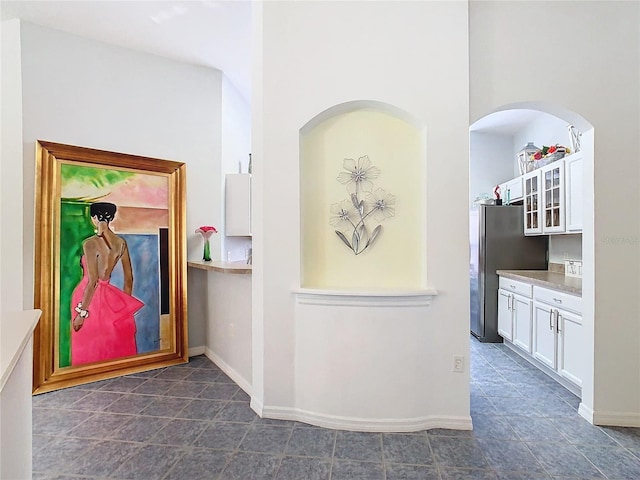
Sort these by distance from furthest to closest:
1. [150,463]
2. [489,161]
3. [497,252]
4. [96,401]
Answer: [489,161], [497,252], [96,401], [150,463]

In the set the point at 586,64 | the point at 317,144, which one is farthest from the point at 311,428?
the point at 586,64

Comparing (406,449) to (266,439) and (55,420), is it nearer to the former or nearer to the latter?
(266,439)

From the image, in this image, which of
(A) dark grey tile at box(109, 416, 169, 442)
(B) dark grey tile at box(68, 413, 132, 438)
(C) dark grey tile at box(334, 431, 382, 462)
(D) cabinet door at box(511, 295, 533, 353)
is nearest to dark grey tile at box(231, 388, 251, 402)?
(A) dark grey tile at box(109, 416, 169, 442)

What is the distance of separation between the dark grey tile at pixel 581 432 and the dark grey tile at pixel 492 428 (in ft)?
1.08

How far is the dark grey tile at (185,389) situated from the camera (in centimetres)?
273

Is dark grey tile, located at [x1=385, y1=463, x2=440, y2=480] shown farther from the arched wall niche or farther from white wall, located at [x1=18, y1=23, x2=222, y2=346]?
white wall, located at [x1=18, y1=23, x2=222, y2=346]

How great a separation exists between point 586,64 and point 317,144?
191cm

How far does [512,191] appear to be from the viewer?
445 cm

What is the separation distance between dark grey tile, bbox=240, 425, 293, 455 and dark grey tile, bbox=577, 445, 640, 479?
5.79 ft

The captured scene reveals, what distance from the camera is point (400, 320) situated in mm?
2227

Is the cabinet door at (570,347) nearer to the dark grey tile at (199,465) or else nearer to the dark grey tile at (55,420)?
the dark grey tile at (199,465)

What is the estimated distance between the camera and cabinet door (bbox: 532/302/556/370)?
296cm

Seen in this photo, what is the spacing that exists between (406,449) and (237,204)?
9.66 feet

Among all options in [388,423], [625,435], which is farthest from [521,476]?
[625,435]
